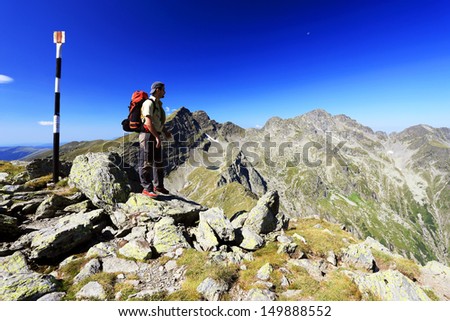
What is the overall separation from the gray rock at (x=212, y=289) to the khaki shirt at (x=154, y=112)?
28.2ft

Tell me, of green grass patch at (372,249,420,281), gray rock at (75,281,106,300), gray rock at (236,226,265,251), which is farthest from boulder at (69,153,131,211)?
green grass patch at (372,249,420,281)

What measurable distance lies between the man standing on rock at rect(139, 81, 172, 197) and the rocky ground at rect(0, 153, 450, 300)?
6.29ft

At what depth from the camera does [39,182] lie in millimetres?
18500

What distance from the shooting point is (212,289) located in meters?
8.21

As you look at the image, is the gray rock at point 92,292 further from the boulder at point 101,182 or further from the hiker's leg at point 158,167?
the hiker's leg at point 158,167

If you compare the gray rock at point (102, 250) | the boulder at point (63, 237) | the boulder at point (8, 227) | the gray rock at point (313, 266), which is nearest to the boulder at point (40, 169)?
the boulder at point (8, 227)

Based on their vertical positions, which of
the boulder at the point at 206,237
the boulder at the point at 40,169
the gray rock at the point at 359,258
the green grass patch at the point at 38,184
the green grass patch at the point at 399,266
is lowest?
the green grass patch at the point at 399,266

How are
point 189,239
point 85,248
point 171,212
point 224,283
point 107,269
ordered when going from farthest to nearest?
point 171,212 < point 189,239 < point 85,248 < point 107,269 < point 224,283

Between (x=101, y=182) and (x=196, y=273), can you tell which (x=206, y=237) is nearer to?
(x=196, y=273)

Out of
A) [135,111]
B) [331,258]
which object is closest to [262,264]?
[331,258]

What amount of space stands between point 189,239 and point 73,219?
6.98m

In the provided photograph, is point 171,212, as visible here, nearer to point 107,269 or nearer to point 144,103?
point 107,269

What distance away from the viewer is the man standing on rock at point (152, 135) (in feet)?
39.2
